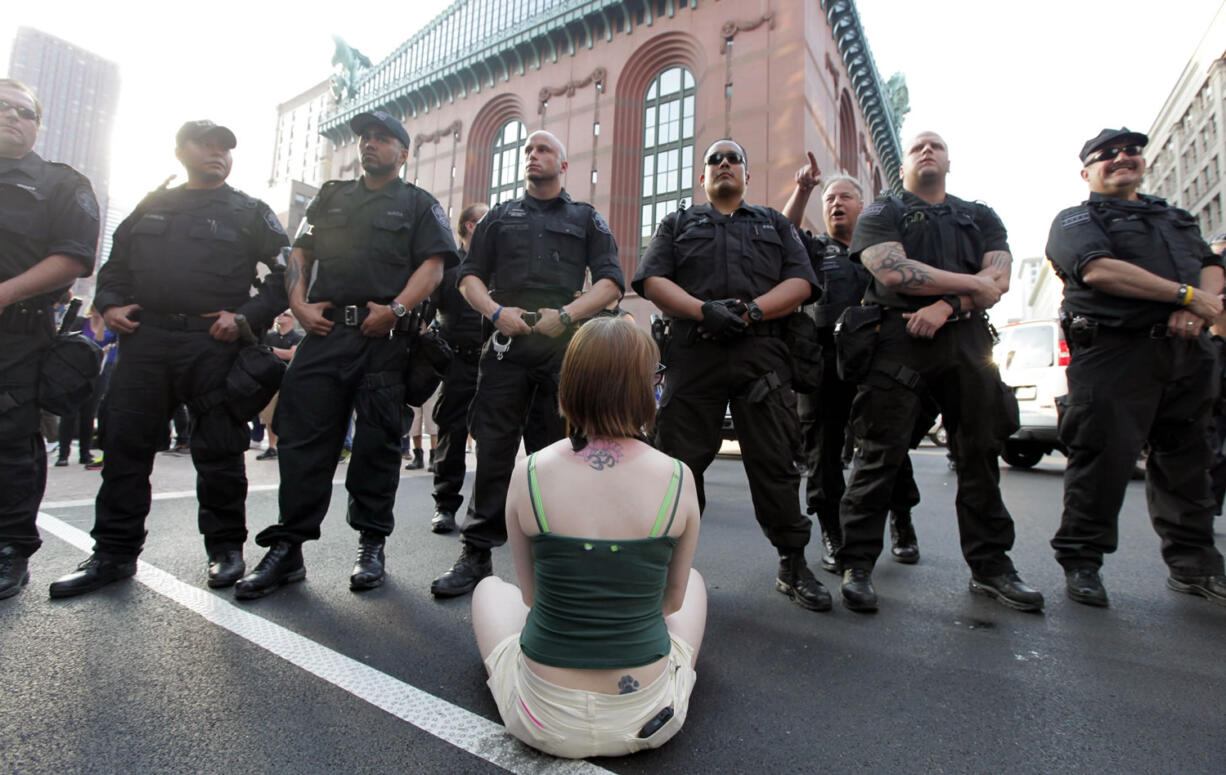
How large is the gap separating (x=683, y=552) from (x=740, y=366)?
4.19ft

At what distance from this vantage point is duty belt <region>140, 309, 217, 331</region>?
9.18 ft

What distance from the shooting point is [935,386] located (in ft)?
9.21

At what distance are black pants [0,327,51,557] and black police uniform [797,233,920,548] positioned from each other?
3723 mm

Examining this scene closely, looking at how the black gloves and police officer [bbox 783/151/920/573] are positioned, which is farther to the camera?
police officer [bbox 783/151/920/573]

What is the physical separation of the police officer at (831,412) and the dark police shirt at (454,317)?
8.00ft

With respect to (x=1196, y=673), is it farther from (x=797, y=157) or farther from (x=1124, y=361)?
(x=797, y=157)

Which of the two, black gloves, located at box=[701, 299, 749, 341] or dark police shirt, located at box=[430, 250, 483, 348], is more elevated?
dark police shirt, located at box=[430, 250, 483, 348]

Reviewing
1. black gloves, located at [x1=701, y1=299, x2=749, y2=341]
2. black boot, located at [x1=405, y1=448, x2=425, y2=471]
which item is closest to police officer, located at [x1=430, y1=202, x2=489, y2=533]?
black gloves, located at [x1=701, y1=299, x2=749, y2=341]

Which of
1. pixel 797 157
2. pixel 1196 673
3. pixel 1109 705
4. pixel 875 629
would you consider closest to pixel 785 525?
pixel 875 629

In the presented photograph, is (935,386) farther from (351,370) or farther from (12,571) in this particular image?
(12,571)

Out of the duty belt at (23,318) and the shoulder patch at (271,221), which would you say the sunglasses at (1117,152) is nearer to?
the shoulder patch at (271,221)

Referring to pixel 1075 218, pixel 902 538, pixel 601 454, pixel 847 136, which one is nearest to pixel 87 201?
pixel 601 454

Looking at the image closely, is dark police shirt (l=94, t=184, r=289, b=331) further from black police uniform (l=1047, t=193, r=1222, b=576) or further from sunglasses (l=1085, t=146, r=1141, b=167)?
sunglasses (l=1085, t=146, r=1141, b=167)

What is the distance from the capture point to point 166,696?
167cm
